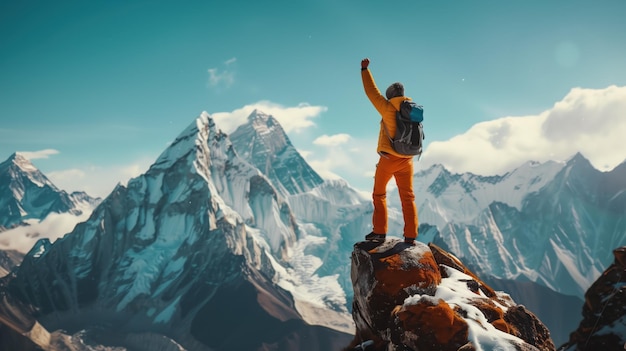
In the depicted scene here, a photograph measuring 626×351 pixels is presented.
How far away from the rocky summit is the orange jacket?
3.36 m

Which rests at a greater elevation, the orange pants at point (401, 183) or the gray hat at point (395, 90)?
the gray hat at point (395, 90)

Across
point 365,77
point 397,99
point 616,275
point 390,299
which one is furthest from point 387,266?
point 616,275

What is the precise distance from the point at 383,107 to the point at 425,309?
256 inches

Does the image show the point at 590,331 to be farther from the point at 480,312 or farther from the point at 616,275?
the point at 480,312

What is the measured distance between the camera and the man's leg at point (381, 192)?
Answer: 589 inches

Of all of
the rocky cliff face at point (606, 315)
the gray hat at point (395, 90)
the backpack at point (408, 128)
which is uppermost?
the gray hat at point (395, 90)

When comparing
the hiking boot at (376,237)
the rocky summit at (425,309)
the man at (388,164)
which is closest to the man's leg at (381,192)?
the man at (388,164)

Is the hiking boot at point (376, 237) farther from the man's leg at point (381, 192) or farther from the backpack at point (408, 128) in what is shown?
the backpack at point (408, 128)

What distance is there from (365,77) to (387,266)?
6.42 metres

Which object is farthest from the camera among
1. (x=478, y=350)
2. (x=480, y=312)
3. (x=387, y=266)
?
(x=387, y=266)

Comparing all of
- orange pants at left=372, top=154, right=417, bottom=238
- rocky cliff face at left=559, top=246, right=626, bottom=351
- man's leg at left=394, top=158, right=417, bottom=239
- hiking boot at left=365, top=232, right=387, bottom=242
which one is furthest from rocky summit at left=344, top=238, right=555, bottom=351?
rocky cliff face at left=559, top=246, right=626, bottom=351

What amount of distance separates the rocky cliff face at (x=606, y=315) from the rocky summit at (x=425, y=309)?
5.44 feet

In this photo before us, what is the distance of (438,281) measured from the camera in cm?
1441

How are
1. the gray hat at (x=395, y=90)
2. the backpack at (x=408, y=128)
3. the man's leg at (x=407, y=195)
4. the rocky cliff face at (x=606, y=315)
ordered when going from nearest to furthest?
the backpack at (x=408, y=128) < the rocky cliff face at (x=606, y=315) < the gray hat at (x=395, y=90) < the man's leg at (x=407, y=195)
